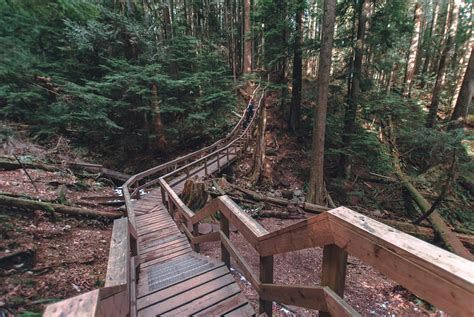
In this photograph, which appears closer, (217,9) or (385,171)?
(385,171)

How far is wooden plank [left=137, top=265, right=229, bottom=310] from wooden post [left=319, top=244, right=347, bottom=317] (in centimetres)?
189

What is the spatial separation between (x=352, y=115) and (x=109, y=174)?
9948 mm

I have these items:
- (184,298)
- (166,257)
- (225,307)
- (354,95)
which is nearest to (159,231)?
(166,257)

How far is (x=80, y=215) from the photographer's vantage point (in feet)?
19.0

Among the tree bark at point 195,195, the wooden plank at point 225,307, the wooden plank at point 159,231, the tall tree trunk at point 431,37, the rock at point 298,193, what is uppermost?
the tall tree trunk at point 431,37

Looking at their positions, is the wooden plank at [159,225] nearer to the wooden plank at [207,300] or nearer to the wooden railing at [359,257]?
the wooden plank at [207,300]

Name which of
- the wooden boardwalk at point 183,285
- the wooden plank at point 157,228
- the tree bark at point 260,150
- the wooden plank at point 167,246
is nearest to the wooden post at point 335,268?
the wooden boardwalk at point 183,285

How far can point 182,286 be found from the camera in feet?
9.84

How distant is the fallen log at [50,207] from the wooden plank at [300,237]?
5.17 meters

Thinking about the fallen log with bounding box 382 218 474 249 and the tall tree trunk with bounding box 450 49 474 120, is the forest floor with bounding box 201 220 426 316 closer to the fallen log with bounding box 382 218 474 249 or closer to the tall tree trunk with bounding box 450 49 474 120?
the fallen log with bounding box 382 218 474 249

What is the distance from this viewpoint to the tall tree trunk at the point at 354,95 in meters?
8.81

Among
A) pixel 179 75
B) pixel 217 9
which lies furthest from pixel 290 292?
pixel 217 9

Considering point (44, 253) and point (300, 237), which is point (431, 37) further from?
point (44, 253)

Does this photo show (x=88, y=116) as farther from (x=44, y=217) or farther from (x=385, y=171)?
(x=385, y=171)
